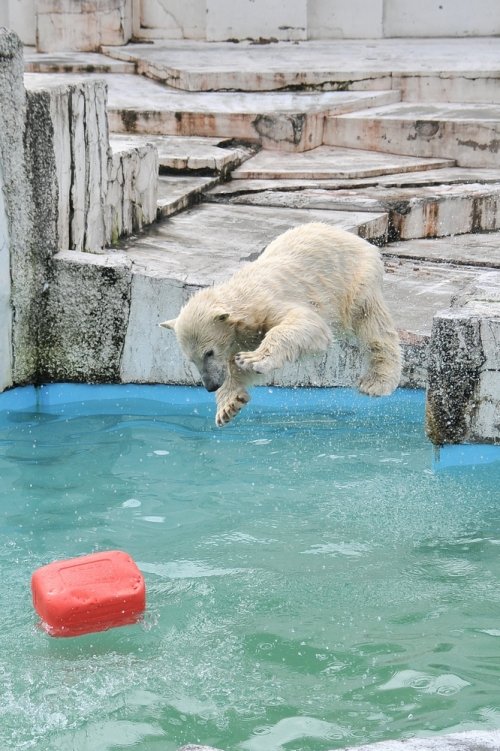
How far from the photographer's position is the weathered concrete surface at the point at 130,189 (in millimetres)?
7535

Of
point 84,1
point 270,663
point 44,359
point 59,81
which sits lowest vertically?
point 270,663

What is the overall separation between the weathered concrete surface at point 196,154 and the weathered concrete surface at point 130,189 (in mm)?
884

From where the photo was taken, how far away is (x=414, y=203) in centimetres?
825

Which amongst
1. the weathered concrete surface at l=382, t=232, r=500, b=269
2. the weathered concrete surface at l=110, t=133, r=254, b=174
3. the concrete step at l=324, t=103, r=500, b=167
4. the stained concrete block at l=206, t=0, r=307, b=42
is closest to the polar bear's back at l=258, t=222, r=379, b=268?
the weathered concrete surface at l=382, t=232, r=500, b=269

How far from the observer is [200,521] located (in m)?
5.45

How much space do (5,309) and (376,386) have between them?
253 centimetres

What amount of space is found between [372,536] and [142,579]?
126 cm

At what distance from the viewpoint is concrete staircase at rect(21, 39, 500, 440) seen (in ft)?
22.1

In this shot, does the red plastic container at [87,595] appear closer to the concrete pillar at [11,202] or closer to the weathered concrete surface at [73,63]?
the concrete pillar at [11,202]

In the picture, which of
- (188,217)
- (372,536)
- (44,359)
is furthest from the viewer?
(188,217)

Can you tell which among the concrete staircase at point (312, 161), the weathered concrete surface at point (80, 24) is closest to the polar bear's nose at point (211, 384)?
the concrete staircase at point (312, 161)

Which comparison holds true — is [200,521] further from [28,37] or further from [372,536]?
[28,37]

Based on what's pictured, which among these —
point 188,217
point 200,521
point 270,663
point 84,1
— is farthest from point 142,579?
point 84,1

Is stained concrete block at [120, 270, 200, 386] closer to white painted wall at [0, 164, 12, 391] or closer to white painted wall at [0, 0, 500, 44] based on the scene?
white painted wall at [0, 164, 12, 391]
